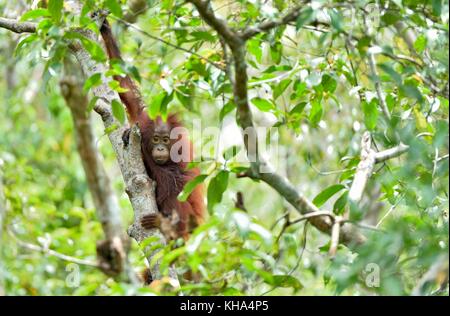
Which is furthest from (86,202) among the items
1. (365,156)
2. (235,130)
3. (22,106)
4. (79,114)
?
(79,114)

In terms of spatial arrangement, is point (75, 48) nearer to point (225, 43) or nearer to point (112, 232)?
point (225, 43)

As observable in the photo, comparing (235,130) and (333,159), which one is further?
(333,159)

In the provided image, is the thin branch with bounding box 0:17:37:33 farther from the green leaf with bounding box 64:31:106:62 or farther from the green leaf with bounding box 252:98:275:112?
the green leaf with bounding box 252:98:275:112

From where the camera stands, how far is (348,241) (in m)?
3.65

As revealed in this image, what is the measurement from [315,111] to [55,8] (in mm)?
1768

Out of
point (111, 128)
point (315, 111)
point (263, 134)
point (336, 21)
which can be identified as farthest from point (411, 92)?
point (263, 134)

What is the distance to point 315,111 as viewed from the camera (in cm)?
473

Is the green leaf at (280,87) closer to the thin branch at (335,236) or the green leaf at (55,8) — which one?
the thin branch at (335,236)

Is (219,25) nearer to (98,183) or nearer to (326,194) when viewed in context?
(98,183)

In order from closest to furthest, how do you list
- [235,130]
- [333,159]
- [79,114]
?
[79,114] → [235,130] → [333,159]

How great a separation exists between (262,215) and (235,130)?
6.23 metres

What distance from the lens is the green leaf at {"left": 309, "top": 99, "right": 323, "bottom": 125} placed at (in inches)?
185

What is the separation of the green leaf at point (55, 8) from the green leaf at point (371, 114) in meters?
1.87
